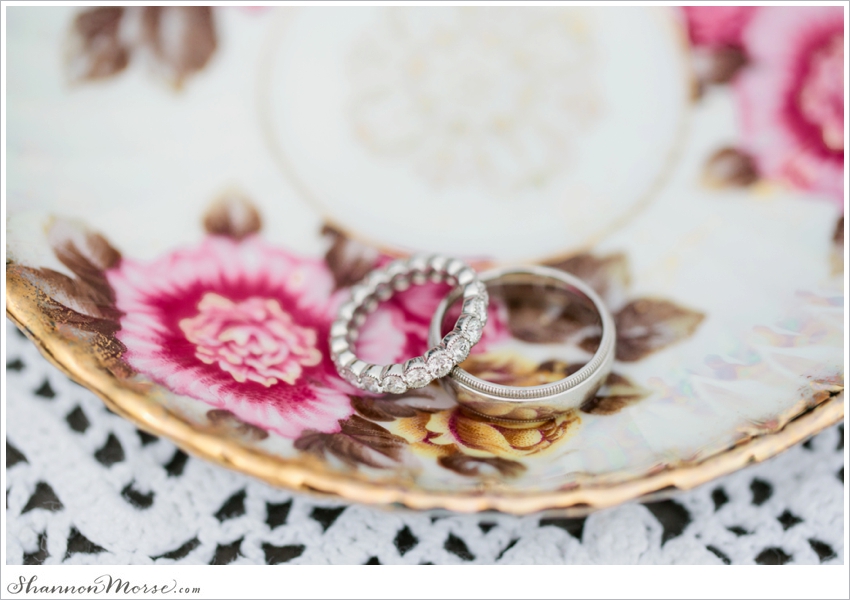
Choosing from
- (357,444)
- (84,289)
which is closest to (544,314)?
(357,444)

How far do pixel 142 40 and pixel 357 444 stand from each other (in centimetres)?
35

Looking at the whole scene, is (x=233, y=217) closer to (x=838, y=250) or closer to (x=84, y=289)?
(x=84, y=289)

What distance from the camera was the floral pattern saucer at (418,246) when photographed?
34 centimetres

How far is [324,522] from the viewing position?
401 mm

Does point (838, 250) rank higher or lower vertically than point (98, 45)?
higher

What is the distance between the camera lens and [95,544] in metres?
0.39

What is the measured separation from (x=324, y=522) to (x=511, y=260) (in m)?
0.22

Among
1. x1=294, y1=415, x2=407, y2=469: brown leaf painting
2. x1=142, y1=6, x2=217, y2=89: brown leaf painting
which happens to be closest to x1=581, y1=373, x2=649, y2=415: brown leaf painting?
x1=294, y1=415, x2=407, y2=469: brown leaf painting

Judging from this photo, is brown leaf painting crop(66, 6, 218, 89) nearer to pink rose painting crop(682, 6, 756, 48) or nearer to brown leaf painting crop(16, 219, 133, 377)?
brown leaf painting crop(16, 219, 133, 377)

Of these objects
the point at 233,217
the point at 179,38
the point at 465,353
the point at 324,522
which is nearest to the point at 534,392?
the point at 465,353

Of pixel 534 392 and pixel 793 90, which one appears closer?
pixel 534 392

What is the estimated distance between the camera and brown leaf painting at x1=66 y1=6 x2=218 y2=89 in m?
0.49

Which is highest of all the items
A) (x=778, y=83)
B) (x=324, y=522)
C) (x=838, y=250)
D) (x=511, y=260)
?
(x=778, y=83)

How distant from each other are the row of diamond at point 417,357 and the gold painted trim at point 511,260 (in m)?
0.03
